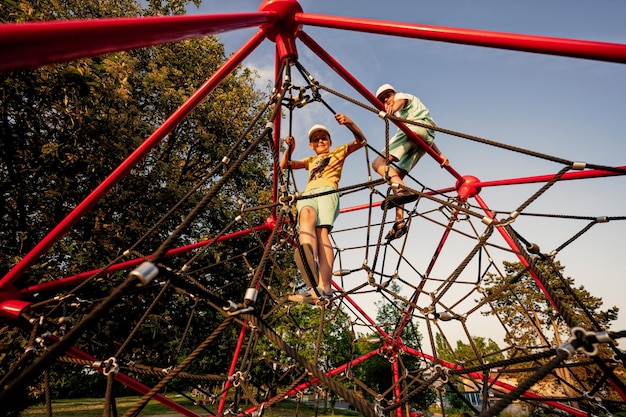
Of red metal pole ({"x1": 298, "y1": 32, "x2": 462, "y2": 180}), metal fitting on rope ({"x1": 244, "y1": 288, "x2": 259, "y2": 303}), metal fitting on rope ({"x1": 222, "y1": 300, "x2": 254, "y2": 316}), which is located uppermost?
red metal pole ({"x1": 298, "y1": 32, "x2": 462, "y2": 180})

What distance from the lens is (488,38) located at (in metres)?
1.47

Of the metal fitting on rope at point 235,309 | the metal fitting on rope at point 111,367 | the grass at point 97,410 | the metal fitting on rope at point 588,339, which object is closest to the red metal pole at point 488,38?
the metal fitting on rope at point 588,339

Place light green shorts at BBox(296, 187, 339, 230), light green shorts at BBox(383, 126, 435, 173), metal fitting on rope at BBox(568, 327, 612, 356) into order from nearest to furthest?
metal fitting on rope at BBox(568, 327, 612, 356), light green shorts at BBox(296, 187, 339, 230), light green shorts at BBox(383, 126, 435, 173)

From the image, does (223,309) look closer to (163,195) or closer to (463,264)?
(463,264)

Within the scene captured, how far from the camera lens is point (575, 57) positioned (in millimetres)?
1276

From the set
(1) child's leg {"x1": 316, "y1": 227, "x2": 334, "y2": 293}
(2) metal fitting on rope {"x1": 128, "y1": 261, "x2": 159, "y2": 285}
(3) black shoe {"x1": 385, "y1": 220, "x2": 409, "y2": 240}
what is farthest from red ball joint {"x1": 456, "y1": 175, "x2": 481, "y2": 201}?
(2) metal fitting on rope {"x1": 128, "y1": 261, "x2": 159, "y2": 285}

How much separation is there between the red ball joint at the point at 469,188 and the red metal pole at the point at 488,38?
251cm

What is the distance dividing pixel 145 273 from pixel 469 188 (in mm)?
3665

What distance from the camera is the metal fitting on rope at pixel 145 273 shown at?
0.91 metres

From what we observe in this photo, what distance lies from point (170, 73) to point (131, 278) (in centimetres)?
666

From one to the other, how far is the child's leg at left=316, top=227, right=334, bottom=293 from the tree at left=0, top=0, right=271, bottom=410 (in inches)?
31.9

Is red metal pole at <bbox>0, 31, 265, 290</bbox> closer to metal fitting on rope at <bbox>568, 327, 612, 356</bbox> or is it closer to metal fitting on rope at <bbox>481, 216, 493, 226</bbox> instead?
metal fitting on rope at <bbox>481, 216, 493, 226</bbox>

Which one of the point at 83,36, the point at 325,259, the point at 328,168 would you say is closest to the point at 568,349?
the point at 83,36

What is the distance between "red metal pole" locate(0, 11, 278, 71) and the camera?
659 mm
